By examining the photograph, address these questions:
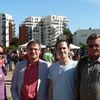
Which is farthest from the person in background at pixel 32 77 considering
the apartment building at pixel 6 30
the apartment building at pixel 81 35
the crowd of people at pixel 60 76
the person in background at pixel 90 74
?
the apartment building at pixel 6 30

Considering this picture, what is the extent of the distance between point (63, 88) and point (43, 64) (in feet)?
1.94

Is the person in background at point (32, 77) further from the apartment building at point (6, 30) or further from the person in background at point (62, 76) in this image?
the apartment building at point (6, 30)

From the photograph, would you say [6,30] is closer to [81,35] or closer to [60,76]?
[81,35]

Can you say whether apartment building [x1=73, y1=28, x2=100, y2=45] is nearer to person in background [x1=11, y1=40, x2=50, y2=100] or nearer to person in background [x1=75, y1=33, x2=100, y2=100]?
person in background [x1=11, y1=40, x2=50, y2=100]

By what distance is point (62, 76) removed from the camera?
511 centimetres

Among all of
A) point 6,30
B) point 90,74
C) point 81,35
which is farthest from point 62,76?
point 6,30

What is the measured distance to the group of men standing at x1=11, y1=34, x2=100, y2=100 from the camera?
15.7ft

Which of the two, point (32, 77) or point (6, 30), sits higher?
point (32, 77)

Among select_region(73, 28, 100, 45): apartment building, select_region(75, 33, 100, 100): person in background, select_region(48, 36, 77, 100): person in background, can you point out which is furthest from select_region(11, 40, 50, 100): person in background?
select_region(73, 28, 100, 45): apartment building

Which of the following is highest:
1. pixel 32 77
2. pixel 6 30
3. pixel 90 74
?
pixel 90 74

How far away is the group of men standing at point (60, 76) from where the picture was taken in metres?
4.77

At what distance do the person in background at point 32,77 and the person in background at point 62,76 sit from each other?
0.60ft

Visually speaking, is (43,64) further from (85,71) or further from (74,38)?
(74,38)

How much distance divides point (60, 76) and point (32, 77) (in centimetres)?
52
